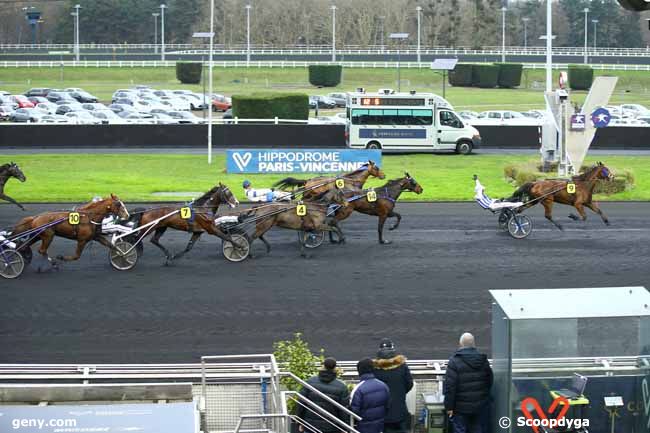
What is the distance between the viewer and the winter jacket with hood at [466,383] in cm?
880

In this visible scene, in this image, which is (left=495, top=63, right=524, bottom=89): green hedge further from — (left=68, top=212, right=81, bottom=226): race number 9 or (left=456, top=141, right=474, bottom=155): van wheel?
(left=68, top=212, right=81, bottom=226): race number 9

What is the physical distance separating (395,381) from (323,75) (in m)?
64.5

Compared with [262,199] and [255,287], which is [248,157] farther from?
[255,287]

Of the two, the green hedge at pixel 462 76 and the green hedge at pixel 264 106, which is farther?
the green hedge at pixel 462 76

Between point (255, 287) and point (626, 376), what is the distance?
853 cm

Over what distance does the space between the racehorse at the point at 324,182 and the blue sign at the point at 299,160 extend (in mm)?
5890

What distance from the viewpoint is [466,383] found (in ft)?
28.9

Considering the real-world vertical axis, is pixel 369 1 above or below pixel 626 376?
above

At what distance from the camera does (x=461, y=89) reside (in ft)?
239

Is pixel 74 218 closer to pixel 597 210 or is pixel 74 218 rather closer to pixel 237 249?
pixel 237 249

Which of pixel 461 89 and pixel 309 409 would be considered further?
pixel 461 89

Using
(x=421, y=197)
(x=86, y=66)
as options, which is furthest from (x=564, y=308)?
(x=86, y=66)

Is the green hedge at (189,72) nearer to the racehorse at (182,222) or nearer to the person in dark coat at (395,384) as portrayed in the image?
the racehorse at (182,222)

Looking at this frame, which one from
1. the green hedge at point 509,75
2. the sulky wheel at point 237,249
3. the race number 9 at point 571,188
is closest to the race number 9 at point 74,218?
the sulky wheel at point 237,249
